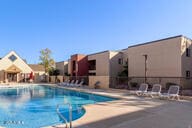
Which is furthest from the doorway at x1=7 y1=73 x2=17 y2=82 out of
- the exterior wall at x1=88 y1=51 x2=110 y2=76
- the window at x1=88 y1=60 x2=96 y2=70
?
the exterior wall at x1=88 y1=51 x2=110 y2=76

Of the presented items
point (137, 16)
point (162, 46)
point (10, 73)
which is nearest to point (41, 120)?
point (137, 16)

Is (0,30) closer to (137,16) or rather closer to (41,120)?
(137,16)

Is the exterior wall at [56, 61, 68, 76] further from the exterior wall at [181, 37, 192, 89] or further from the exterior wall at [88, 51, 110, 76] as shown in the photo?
the exterior wall at [181, 37, 192, 89]

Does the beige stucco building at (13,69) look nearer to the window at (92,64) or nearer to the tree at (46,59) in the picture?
the tree at (46,59)

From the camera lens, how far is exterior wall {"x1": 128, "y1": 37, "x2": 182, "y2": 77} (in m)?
21.0

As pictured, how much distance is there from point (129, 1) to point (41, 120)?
39.8 ft

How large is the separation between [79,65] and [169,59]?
17.6 meters

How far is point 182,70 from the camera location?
20.7 metres

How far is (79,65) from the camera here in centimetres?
3553

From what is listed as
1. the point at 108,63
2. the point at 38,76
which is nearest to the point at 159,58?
the point at 108,63

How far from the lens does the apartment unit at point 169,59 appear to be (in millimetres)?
20641

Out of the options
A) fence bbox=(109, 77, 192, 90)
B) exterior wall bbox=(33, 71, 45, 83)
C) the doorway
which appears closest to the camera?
fence bbox=(109, 77, 192, 90)

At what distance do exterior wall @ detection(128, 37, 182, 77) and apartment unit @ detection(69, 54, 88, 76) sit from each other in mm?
11303

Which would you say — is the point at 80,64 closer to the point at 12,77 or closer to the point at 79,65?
the point at 79,65
